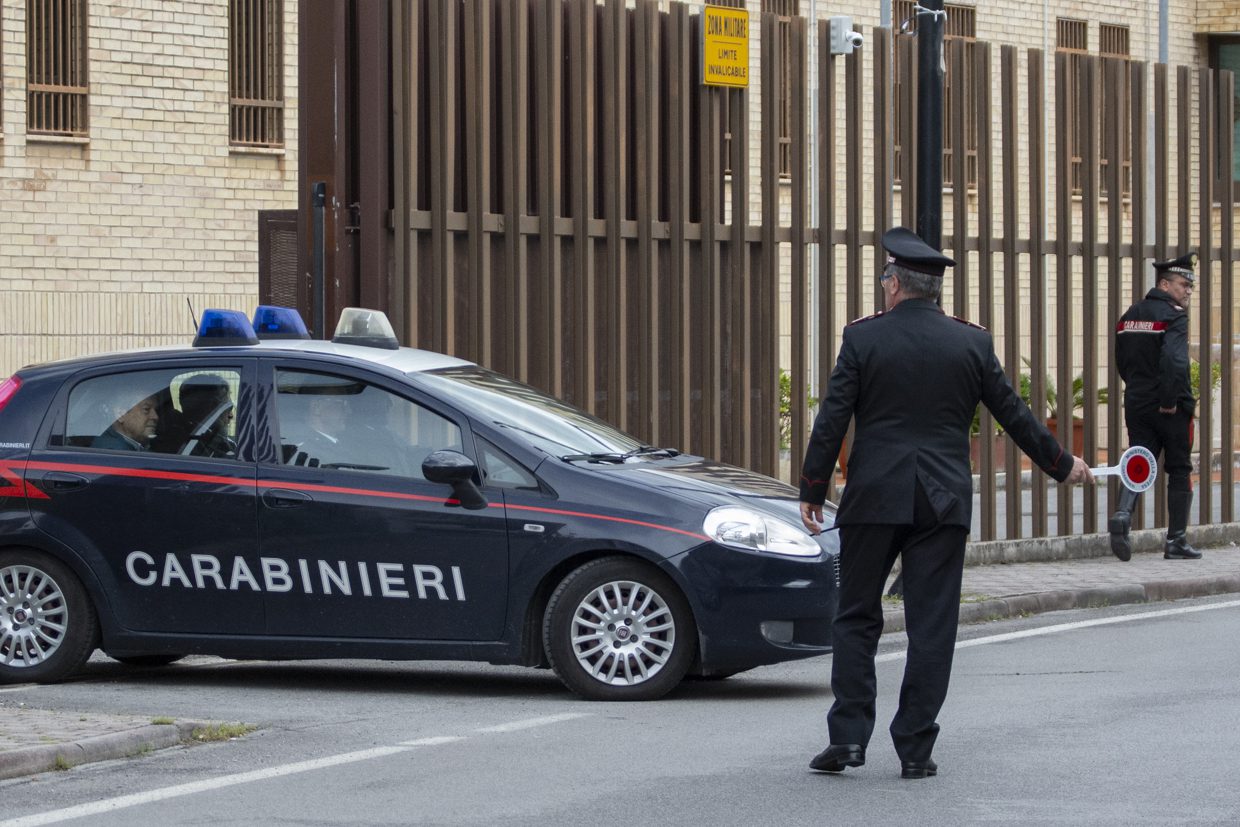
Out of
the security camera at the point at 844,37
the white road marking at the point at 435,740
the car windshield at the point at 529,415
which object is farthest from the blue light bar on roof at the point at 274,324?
the security camera at the point at 844,37

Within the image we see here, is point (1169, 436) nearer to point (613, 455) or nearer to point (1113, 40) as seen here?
point (613, 455)

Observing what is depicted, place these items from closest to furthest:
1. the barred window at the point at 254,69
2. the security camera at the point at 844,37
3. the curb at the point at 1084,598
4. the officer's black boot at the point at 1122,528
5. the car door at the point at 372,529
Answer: the car door at the point at 372,529 < the curb at the point at 1084,598 < the security camera at the point at 844,37 < the officer's black boot at the point at 1122,528 < the barred window at the point at 254,69

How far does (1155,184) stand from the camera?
1639 cm

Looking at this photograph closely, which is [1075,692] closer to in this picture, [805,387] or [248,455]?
[248,455]

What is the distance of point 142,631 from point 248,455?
2.86ft

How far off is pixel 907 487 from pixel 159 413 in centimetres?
377

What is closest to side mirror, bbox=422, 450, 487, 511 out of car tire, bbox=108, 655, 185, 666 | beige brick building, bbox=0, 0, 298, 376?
car tire, bbox=108, 655, 185, 666

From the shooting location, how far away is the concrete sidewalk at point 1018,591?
293 inches

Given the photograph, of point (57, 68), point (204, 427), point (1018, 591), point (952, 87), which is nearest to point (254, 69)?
point (57, 68)

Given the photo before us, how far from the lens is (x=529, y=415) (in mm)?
9328

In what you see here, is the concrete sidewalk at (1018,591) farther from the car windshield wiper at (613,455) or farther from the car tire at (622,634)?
the car windshield wiper at (613,455)

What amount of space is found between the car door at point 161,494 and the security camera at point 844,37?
250 inches

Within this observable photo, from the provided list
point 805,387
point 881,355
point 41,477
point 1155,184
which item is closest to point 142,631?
point 41,477

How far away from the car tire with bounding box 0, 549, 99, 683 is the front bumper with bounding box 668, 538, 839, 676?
2.58 m
